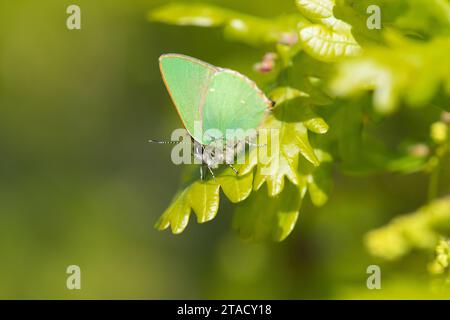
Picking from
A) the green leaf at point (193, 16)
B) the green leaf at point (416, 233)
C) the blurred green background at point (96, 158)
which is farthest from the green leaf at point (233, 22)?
the blurred green background at point (96, 158)

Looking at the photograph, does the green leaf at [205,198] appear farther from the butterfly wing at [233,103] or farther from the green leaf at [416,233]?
the green leaf at [416,233]

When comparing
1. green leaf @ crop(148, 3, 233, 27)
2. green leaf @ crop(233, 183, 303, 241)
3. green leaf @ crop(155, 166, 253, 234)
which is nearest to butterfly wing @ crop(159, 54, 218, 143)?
green leaf @ crop(155, 166, 253, 234)

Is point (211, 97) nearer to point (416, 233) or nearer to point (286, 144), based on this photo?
point (286, 144)

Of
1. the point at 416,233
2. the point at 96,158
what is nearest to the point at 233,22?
the point at 416,233

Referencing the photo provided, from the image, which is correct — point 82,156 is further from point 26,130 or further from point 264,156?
point 264,156

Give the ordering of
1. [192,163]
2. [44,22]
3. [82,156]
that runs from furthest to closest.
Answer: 1. [82,156]
2. [44,22]
3. [192,163]

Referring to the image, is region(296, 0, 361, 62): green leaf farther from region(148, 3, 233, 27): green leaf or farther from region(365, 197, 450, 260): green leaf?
region(148, 3, 233, 27): green leaf
